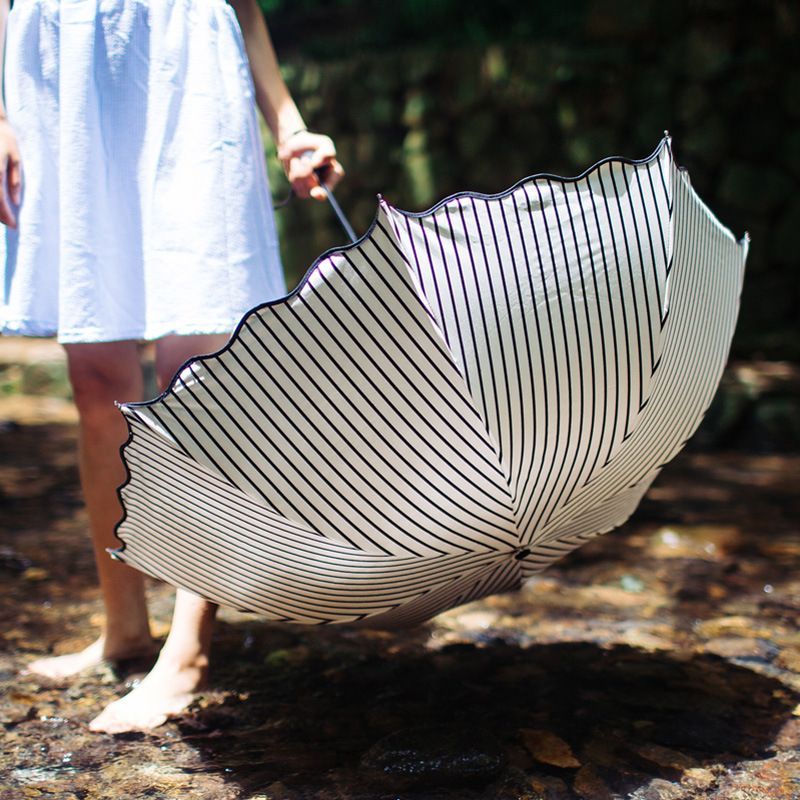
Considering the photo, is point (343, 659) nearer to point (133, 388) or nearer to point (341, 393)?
point (133, 388)

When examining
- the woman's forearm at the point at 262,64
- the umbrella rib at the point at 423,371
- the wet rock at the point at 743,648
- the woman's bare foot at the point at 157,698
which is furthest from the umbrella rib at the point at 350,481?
the wet rock at the point at 743,648

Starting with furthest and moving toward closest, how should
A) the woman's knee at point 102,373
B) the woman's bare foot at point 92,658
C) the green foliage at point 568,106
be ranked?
the green foliage at point 568,106 → the woman's bare foot at point 92,658 → the woman's knee at point 102,373

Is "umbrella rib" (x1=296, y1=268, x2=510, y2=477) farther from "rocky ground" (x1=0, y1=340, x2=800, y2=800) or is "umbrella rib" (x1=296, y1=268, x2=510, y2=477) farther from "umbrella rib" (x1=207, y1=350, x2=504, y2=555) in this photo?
"rocky ground" (x1=0, y1=340, x2=800, y2=800)

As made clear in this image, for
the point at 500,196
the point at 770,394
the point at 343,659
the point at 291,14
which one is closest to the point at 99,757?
the point at 343,659

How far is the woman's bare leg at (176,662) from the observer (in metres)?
1.72

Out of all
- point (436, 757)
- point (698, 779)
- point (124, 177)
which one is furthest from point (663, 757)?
point (124, 177)

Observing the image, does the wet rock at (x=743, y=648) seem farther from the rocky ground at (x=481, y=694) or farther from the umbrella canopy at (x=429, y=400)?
the umbrella canopy at (x=429, y=400)

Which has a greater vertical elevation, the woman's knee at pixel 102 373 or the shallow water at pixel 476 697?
the woman's knee at pixel 102 373

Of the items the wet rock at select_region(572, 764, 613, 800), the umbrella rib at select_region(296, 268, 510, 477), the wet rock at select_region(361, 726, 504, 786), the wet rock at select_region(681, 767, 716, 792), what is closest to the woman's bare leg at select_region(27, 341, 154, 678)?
the wet rock at select_region(361, 726, 504, 786)

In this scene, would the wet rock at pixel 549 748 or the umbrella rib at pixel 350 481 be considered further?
the wet rock at pixel 549 748

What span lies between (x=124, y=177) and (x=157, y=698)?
86 centimetres

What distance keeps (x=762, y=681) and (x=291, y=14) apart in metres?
5.38

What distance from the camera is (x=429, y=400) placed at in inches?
50.5

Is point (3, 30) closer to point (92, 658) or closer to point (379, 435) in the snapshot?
point (379, 435)
